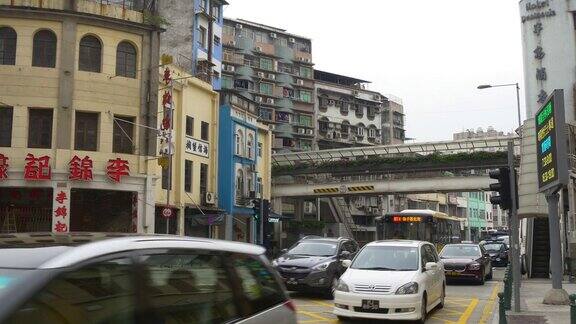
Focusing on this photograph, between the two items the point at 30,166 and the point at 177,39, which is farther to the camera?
the point at 177,39

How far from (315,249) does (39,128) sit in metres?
13.4

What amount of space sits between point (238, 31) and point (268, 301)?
70057mm

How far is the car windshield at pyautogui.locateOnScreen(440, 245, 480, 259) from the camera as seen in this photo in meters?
23.0

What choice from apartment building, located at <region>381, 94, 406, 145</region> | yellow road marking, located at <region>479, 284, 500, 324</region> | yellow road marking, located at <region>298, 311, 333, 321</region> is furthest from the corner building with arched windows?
apartment building, located at <region>381, 94, 406, 145</region>

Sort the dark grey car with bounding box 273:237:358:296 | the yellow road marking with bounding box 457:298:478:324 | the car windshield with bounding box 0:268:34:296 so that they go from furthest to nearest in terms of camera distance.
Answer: the dark grey car with bounding box 273:237:358:296 < the yellow road marking with bounding box 457:298:478:324 < the car windshield with bounding box 0:268:34:296

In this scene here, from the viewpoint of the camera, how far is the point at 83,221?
26.2 m

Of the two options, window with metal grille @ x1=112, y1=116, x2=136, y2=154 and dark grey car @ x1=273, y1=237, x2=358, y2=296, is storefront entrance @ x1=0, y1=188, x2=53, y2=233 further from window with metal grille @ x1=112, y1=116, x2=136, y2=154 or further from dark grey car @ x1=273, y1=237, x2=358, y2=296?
dark grey car @ x1=273, y1=237, x2=358, y2=296

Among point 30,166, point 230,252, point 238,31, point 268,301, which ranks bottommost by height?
point 268,301

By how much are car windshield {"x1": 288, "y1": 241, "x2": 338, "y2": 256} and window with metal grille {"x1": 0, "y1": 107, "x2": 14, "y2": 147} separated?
13483 millimetres

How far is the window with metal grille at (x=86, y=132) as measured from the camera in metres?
25.2

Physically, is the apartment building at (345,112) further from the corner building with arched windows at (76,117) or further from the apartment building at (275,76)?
the corner building with arched windows at (76,117)

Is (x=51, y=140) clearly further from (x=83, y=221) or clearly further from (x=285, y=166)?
(x=285, y=166)

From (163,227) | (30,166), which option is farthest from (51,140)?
(163,227)

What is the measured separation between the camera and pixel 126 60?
26562 mm
